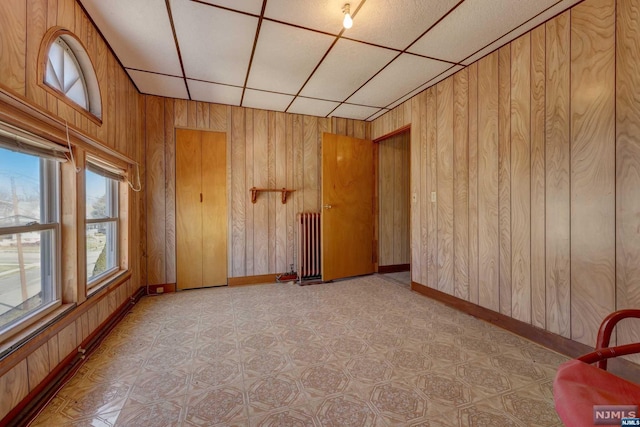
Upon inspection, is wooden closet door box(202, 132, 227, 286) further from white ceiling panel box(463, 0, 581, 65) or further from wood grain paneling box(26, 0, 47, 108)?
white ceiling panel box(463, 0, 581, 65)

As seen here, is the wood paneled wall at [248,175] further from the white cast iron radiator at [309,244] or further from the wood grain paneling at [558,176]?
the wood grain paneling at [558,176]

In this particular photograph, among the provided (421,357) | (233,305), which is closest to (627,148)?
(421,357)

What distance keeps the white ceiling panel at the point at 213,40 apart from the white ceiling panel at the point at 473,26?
150 centimetres

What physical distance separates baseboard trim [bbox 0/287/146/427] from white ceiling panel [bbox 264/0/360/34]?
2.77m

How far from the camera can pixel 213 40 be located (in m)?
2.24

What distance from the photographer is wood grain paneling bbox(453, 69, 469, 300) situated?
8.89 ft

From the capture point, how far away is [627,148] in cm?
162

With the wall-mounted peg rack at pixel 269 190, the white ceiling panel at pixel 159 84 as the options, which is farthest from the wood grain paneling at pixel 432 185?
the white ceiling panel at pixel 159 84

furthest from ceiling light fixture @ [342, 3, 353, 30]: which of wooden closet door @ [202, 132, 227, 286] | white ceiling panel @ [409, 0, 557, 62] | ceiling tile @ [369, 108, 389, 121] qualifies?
wooden closet door @ [202, 132, 227, 286]

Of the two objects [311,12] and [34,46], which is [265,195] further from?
[34,46]

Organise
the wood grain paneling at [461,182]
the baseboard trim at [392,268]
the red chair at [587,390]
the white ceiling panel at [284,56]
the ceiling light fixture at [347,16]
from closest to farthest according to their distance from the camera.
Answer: the red chair at [587,390] < the ceiling light fixture at [347,16] < the white ceiling panel at [284,56] < the wood grain paneling at [461,182] < the baseboard trim at [392,268]

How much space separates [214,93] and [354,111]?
1.99 metres

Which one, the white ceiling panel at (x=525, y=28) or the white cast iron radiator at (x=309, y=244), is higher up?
the white ceiling panel at (x=525, y=28)

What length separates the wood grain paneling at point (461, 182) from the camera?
271cm
